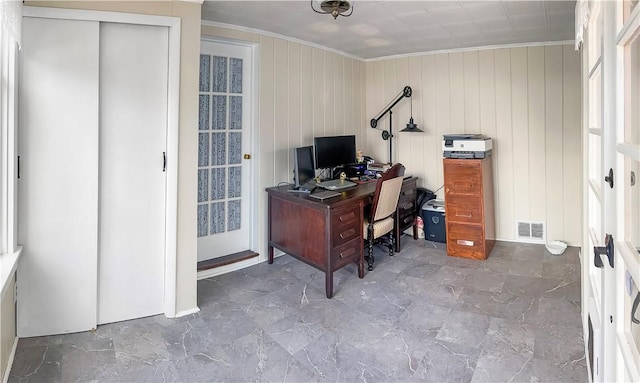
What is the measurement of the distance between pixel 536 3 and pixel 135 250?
3272 millimetres

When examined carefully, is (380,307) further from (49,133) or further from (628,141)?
(49,133)

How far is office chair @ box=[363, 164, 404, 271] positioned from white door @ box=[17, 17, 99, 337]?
2074 millimetres

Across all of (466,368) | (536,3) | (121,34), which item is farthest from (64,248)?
(536,3)

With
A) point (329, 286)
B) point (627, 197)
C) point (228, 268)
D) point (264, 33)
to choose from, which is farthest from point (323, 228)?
point (627, 197)

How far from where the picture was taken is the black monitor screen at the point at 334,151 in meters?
A: 3.69

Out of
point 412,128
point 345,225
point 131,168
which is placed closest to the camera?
point 131,168

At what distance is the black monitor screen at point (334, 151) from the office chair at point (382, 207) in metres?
0.64

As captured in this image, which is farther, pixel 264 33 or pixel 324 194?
pixel 264 33

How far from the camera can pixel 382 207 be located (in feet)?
11.2

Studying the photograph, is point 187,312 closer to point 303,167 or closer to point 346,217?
point 346,217

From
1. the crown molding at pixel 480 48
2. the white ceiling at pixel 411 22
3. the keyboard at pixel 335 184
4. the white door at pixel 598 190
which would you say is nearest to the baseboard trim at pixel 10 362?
the keyboard at pixel 335 184

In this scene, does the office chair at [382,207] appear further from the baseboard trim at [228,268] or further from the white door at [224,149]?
the white door at [224,149]

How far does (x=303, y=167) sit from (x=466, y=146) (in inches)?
63.0

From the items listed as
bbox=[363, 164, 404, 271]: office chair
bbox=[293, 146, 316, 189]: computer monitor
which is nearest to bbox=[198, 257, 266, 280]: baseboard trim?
bbox=[293, 146, 316, 189]: computer monitor
